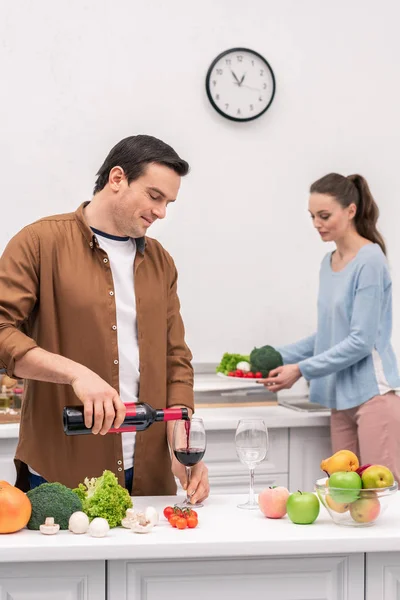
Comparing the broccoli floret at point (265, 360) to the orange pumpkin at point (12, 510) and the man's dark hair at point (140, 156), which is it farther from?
the orange pumpkin at point (12, 510)

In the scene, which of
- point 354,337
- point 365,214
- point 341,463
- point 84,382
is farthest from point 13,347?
point 365,214

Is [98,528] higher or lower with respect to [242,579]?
higher

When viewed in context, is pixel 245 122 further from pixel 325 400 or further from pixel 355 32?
pixel 325 400

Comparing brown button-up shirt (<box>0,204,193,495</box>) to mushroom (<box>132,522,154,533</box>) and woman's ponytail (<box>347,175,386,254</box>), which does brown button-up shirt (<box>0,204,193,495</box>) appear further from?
woman's ponytail (<box>347,175,386,254</box>)

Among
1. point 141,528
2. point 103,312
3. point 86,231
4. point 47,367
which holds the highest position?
point 86,231

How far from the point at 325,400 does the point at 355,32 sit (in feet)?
5.55

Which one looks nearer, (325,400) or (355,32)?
(325,400)

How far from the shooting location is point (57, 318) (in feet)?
6.86

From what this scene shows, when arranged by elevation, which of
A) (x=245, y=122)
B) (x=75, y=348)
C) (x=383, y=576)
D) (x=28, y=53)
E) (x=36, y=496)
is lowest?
(x=383, y=576)

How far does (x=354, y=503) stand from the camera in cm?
175

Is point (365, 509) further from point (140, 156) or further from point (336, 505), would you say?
point (140, 156)

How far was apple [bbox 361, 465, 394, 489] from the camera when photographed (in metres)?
1.72

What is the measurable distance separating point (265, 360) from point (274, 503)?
149cm

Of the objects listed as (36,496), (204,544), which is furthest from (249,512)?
(36,496)
